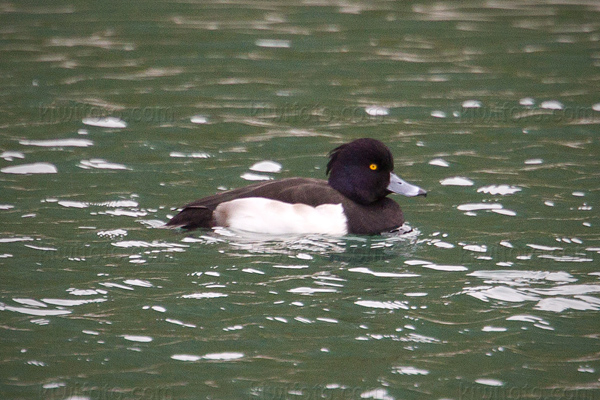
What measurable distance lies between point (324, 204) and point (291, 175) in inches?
64.7

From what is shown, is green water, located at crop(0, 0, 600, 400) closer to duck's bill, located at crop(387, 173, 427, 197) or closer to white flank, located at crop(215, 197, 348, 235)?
white flank, located at crop(215, 197, 348, 235)

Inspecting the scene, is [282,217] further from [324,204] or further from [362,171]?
[362,171]

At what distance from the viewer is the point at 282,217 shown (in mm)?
7953

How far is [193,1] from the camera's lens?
54.2 feet

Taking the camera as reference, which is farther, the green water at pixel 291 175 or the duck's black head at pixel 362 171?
the duck's black head at pixel 362 171

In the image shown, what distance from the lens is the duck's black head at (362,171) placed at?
8234 mm

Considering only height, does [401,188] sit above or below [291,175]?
above

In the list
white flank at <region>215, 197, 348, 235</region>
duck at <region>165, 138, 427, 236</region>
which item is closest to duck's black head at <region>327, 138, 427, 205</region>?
duck at <region>165, 138, 427, 236</region>

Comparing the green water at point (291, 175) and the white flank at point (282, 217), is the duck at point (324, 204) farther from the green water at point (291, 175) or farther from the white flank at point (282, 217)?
the green water at point (291, 175)

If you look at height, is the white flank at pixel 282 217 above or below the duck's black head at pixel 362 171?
below

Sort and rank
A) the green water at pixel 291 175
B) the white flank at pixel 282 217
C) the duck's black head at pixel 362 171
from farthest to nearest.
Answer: the duck's black head at pixel 362 171, the white flank at pixel 282 217, the green water at pixel 291 175

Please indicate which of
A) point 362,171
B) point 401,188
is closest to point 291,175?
point 362,171

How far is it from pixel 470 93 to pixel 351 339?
22.7 feet

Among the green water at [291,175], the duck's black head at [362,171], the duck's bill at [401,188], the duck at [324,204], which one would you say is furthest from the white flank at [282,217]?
the duck's bill at [401,188]
